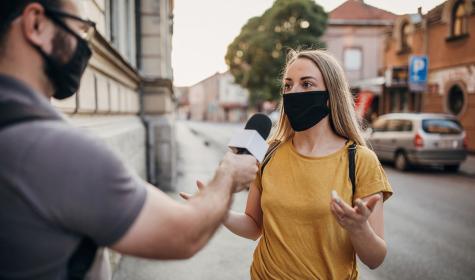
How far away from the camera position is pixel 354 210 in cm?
147

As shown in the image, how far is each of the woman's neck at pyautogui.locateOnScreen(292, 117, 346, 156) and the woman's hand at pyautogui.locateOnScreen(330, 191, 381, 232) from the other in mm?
475

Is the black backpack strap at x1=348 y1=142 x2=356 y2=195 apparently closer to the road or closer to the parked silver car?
the road

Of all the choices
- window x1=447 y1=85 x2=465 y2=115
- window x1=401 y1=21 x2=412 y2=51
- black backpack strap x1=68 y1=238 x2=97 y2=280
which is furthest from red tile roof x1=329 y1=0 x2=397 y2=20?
black backpack strap x1=68 y1=238 x2=97 y2=280

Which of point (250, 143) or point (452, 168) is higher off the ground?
point (250, 143)

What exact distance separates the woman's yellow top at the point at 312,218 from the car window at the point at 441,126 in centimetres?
974

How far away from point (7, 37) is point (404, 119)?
11.6 meters

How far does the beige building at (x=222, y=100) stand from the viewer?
229 feet

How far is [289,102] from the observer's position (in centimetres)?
214

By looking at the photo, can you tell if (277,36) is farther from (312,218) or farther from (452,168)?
(312,218)

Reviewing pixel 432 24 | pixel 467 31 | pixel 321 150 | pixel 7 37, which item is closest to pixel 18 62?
pixel 7 37

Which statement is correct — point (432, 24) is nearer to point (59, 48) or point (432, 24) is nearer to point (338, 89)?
point (338, 89)

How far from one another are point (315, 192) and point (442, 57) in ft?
59.7

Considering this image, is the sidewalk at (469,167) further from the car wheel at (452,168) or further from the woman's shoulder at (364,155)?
the woman's shoulder at (364,155)

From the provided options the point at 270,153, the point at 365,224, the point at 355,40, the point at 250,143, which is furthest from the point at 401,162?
the point at 355,40
